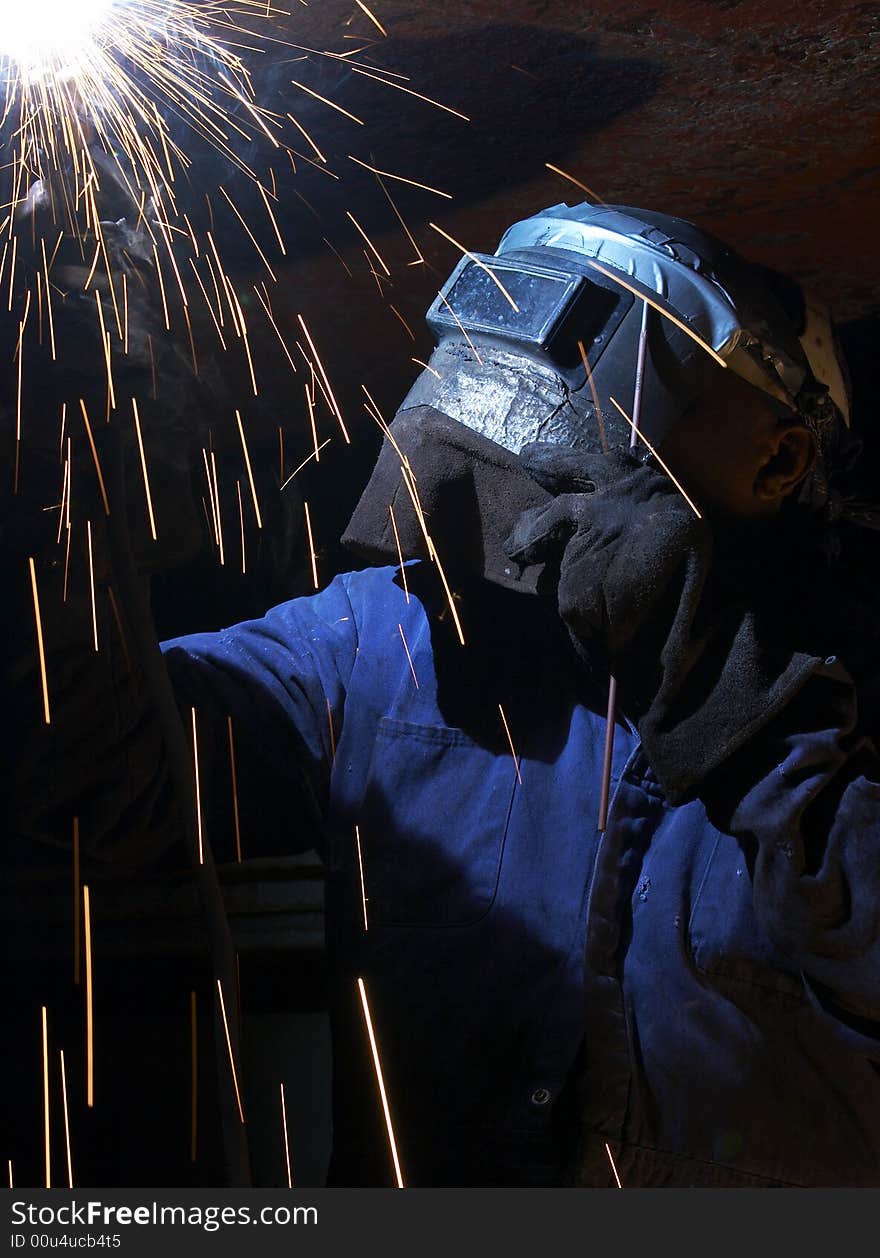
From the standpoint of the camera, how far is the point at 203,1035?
2.25 meters

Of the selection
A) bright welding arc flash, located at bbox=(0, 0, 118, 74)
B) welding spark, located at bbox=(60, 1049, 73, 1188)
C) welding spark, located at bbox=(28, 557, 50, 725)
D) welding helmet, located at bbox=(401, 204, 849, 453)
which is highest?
bright welding arc flash, located at bbox=(0, 0, 118, 74)

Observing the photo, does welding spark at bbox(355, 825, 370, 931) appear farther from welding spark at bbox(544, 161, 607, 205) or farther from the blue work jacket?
welding spark at bbox(544, 161, 607, 205)

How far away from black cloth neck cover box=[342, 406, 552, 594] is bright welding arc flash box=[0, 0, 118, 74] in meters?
0.74

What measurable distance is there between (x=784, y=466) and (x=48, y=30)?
1.31 metres

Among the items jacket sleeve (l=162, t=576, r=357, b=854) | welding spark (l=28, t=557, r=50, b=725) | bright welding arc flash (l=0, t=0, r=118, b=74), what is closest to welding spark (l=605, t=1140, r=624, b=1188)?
jacket sleeve (l=162, t=576, r=357, b=854)

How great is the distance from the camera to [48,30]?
5.18 feet

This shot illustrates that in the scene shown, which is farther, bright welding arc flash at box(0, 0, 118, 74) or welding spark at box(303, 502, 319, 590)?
welding spark at box(303, 502, 319, 590)

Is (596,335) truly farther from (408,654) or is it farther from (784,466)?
(408,654)

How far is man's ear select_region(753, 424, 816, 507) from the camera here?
1.80 metres

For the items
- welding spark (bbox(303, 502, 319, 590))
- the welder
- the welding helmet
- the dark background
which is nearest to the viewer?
the dark background

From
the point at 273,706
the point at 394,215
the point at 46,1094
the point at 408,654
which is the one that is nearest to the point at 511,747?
the point at 408,654
